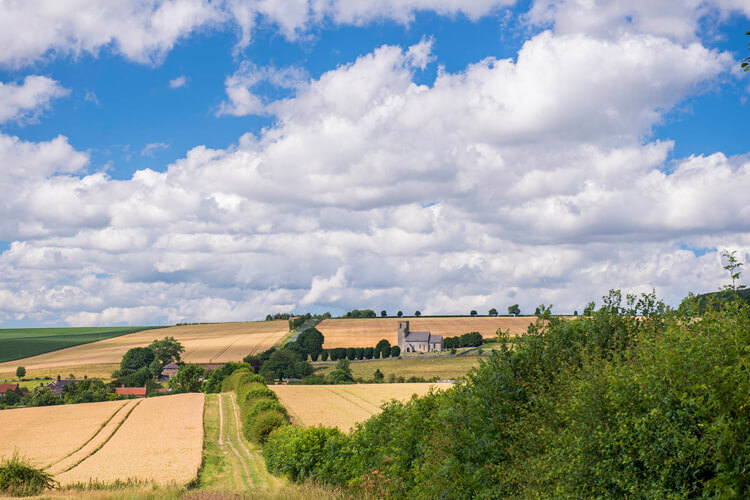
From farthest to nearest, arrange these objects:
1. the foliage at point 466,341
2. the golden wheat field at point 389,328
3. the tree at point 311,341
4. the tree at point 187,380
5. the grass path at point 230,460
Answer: the golden wheat field at point 389,328
the tree at point 311,341
the foliage at point 466,341
the tree at point 187,380
the grass path at point 230,460

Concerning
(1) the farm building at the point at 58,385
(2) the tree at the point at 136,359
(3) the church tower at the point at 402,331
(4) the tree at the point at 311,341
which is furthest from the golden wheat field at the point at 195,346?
(3) the church tower at the point at 402,331

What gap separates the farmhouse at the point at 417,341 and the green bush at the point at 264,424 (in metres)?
85.4

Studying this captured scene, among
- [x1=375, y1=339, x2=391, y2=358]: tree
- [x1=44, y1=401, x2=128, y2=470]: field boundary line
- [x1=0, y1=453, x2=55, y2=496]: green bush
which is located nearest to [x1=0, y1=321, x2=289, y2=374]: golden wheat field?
[x1=375, y1=339, x2=391, y2=358]: tree

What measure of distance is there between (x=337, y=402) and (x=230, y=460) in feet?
76.2

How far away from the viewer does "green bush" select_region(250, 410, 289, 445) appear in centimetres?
3847

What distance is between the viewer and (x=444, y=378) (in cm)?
8250

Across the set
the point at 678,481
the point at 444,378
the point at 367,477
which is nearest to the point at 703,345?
the point at 678,481

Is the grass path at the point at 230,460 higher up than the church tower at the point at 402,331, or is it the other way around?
the church tower at the point at 402,331

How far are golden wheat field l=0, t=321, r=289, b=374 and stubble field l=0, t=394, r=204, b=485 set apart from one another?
49.6 m

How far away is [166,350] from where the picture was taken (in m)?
115

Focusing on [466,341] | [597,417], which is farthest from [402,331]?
[597,417]

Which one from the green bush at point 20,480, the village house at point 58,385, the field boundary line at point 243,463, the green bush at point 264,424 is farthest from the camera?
the village house at point 58,385

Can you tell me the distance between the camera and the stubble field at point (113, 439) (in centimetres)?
2983

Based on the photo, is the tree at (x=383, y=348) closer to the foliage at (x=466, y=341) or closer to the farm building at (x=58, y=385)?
the foliage at (x=466, y=341)
